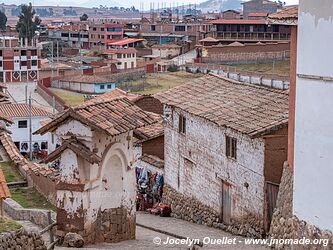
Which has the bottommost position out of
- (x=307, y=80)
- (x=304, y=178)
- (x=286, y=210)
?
(x=286, y=210)

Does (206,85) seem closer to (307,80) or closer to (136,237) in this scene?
(136,237)

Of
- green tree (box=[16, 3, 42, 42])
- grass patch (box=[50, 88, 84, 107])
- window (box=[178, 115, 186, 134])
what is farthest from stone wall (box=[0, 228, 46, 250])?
green tree (box=[16, 3, 42, 42])

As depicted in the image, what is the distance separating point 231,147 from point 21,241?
842 centimetres

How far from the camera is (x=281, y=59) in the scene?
259ft

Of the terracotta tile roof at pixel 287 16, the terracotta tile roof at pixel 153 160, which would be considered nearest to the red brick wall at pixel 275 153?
the terracotta tile roof at pixel 287 16

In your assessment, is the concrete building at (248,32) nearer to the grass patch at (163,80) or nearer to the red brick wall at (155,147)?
the grass patch at (163,80)

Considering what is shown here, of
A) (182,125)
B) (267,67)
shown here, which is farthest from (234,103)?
(267,67)

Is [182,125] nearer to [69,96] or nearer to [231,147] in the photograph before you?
[231,147]

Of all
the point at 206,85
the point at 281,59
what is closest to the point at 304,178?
the point at 206,85

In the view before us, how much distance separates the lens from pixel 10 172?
25.2m

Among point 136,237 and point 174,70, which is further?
point 174,70

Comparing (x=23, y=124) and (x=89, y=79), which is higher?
(x=89, y=79)

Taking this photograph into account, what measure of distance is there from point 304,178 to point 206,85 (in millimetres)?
11868

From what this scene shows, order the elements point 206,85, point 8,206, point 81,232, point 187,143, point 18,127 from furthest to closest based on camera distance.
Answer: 1. point 18,127
2. point 206,85
3. point 187,143
4. point 8,206
5. point 81,232
